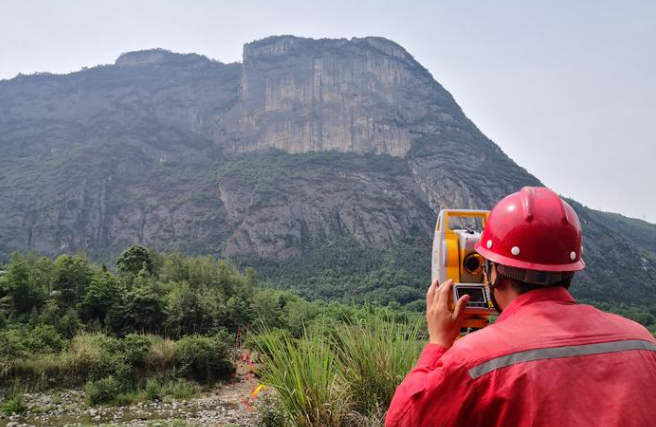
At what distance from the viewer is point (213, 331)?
19.3m

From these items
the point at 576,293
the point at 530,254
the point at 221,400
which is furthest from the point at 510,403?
the point at 576,293

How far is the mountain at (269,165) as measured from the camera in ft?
222

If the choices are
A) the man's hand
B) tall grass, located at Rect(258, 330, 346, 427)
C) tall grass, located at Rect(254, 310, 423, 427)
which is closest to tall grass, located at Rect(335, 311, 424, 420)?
tall grass, located at Rect(254, 310, 423, 427)

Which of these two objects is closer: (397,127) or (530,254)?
(530,254)

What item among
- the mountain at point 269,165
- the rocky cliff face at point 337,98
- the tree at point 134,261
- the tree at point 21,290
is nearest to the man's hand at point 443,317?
the tree at point 21,290

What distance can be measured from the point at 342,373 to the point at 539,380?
1.64 metres

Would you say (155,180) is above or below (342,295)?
above

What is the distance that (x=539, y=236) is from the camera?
122 cm

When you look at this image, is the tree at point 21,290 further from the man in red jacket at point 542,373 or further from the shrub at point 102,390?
the man in red jacket at point 542,373

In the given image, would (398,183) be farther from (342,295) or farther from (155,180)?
(155,180)

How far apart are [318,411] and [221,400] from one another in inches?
458

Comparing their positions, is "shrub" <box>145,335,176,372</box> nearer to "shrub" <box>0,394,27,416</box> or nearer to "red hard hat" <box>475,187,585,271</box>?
"shrub" <box>0,394,27,416</box>

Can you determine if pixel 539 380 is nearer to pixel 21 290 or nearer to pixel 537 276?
pixel 537 276

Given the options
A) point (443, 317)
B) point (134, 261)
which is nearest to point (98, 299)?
point (134, 261)
